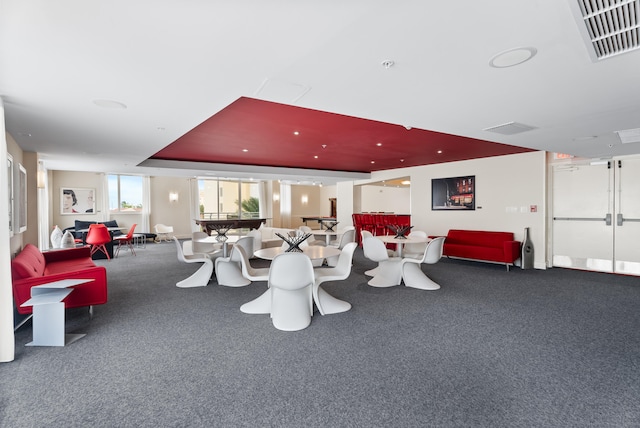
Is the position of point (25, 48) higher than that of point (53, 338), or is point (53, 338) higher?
point (25, 48)

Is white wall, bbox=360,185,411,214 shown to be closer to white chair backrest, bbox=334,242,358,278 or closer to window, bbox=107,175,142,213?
window, bbox=107,175,142,213

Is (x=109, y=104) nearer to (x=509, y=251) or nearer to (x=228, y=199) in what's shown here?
(x=509, y=251)

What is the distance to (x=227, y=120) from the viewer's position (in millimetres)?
4449

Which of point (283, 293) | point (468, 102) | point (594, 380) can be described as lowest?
point (594, 380)

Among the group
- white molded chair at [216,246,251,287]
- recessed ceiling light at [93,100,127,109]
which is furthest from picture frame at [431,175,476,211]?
recessed ceiling light at [93,100,127,109]

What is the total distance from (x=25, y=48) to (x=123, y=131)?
2.32 meters

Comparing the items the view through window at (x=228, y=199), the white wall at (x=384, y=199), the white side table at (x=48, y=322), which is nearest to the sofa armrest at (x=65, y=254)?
the white side table at (x=48, y=322)

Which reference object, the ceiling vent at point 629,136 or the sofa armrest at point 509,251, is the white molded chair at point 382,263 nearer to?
the sofa armrest at point 509,251

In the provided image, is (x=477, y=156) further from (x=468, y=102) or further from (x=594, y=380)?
(x=594, y=380)

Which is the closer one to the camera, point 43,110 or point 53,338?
point 53,338

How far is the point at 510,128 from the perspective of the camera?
399cm

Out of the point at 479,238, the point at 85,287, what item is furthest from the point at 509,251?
the point at 85,287

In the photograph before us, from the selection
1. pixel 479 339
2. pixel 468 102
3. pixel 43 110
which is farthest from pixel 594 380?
pixel 43 110

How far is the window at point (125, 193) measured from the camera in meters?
10.9
